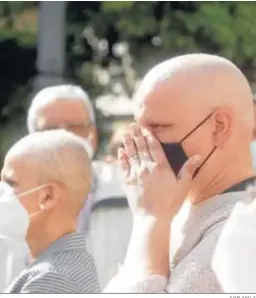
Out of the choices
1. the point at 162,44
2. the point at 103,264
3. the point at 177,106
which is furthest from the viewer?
the point at 162,44

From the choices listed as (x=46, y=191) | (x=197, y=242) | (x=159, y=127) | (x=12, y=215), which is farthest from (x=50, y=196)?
(x=197, y=242)

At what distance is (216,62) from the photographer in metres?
2.76

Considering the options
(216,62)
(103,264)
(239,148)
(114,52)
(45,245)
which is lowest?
(114,52)

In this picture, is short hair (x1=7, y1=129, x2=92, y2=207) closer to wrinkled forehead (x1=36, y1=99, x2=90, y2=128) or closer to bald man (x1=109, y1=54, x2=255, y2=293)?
bald man (x1=109, y1=54, x2=255, y2=293)

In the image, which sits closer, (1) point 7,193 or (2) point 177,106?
(2) point 177,106

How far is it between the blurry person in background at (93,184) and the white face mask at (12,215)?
1.14 m

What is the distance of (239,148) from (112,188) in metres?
2.01

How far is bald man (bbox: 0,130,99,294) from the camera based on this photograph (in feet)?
10.4

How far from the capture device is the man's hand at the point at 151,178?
2629 millimetres

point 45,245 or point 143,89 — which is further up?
point 143,89

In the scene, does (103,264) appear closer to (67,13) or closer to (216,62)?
(216,62)

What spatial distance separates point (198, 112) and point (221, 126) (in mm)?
66

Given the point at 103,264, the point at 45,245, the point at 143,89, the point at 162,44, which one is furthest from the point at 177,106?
the point at 162,44

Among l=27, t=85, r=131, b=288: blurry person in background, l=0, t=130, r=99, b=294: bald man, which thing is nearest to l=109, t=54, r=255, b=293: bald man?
l=0, t=130, r=99, b=294: bald man
